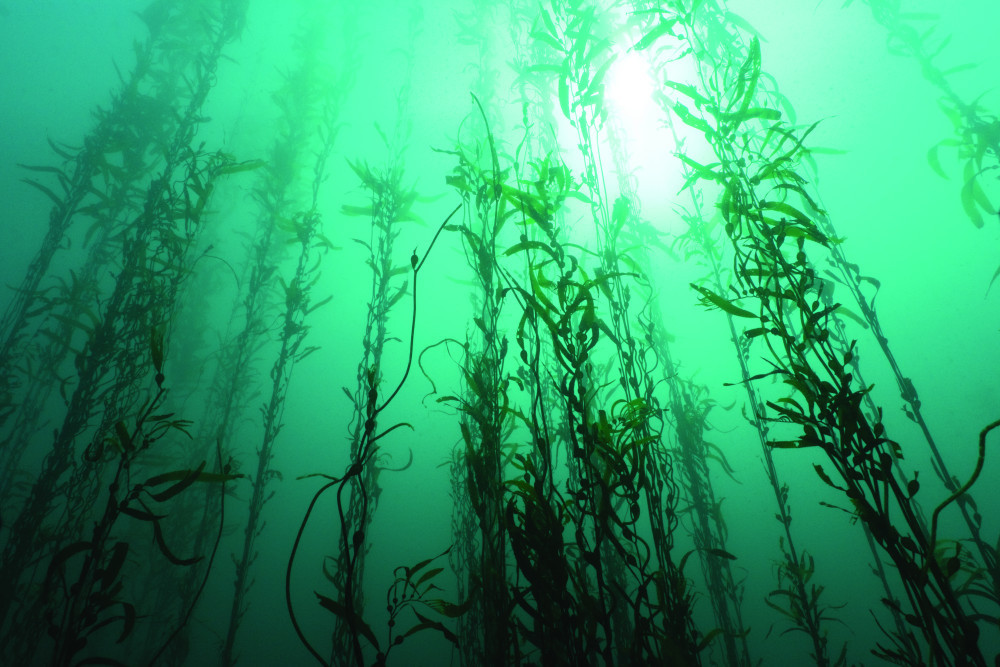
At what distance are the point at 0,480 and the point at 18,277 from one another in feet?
11.8

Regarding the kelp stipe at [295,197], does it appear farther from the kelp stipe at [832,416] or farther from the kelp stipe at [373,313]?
the kelp stipe at [832,416]

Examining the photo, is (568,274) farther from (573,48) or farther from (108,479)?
(108,479)

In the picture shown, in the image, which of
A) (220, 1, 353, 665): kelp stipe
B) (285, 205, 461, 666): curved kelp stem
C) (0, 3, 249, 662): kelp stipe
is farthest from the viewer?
(220, 1, 353, 665): kelp stipe

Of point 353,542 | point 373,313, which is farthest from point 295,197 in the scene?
point 353,542

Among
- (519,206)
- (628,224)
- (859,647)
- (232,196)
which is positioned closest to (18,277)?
(232,196)

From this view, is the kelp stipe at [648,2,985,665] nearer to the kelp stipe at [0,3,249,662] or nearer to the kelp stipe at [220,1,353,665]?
the kelp stipe at [0,3,249,662]

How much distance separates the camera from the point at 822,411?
1160 millimetres

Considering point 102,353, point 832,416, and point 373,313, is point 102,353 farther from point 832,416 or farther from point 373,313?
point 832,416

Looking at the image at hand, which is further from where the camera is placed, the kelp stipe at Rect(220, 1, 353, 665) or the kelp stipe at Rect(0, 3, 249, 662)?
the kelp stipe at Rect(220, 1, 353, 665)

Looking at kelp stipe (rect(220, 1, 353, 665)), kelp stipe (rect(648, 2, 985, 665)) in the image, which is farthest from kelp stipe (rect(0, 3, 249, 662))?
kelp stipe (rect(648, 2, 985, 665))

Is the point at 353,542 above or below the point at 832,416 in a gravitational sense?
below

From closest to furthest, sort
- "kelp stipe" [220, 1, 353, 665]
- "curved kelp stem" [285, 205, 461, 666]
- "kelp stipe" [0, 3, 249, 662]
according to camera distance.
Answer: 1. "curved kelp stem" [285, 205, 461, 666]
2. "kelp stipe" [0, 3, 249, 662]
3. "kelp stipe" [220, 1, 353, 665]

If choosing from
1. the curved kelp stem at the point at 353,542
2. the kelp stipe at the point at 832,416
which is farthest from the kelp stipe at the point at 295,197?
the kelp stipe at the point at 832,416

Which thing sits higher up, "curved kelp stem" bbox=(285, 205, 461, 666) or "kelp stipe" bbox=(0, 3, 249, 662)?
"kelp stipe" bbox=(0, 3, 249, 662)
